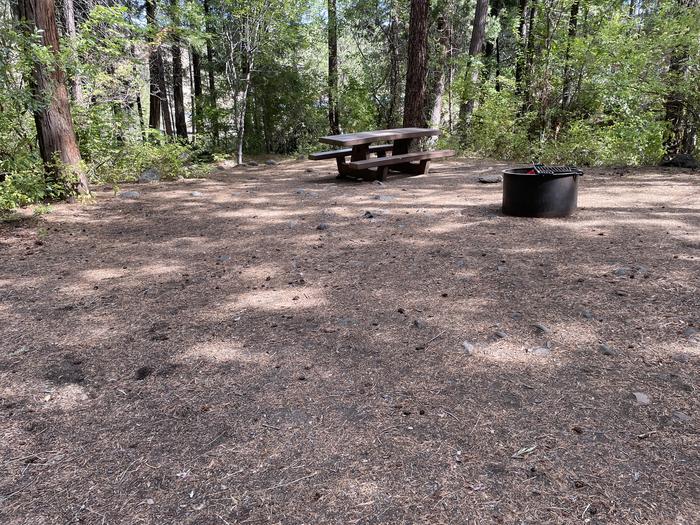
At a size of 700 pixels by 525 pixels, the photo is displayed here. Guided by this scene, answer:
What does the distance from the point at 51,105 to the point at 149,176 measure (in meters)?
2.78

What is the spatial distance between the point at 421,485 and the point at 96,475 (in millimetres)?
1228

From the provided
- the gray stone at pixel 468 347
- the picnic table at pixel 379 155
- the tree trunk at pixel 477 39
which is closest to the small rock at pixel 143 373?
the gray stone at pixel 468 347

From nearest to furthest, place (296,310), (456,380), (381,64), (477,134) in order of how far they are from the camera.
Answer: (456,380) → (296,310) → (477,134) → (381,64)

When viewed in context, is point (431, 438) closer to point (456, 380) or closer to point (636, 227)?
point (456, 380)

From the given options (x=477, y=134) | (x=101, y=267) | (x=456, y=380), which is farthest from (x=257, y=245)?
(x=477, y=134)

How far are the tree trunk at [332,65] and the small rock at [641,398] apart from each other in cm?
1393

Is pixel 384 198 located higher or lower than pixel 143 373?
higher

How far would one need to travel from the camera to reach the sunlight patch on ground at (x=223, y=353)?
260 cm

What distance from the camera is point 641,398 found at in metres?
2.12

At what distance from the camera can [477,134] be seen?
1098 centimetres

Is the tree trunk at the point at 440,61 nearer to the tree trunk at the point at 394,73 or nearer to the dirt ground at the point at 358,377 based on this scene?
the tree trunk at the point at 394,73

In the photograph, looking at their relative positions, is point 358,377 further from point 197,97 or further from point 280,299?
point 197,97

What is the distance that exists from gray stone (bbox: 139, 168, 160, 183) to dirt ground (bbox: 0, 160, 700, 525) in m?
4.03

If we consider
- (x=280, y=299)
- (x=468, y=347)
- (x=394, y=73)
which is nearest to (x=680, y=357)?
(x=468, y=347)
